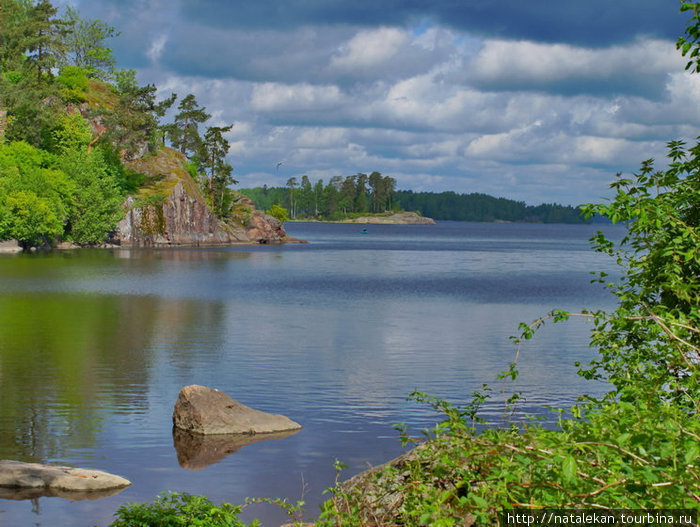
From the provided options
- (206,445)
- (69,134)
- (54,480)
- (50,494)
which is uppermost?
(69,134)

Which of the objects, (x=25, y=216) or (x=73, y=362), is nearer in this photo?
(x=73, y=362)

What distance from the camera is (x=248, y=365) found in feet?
93.7

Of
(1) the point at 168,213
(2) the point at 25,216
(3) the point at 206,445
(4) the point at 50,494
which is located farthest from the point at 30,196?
(4) the point at 50,494

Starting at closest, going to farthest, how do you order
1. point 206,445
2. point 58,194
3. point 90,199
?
point 206,445 < point 58,194 < point 90,199

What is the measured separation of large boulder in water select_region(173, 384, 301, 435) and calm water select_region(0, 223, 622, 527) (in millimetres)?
649

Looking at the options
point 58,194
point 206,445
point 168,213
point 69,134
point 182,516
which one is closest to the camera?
point 182,516

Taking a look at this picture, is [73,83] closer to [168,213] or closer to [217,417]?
[168,213]

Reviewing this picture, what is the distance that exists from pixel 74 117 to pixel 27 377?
93351mm

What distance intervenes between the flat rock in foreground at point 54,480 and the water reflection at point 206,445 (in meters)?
2.12

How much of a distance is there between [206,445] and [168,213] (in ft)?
339

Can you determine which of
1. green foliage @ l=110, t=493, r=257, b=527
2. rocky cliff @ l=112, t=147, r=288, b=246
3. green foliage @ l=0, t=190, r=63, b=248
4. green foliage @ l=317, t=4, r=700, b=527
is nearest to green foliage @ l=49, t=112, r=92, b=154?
rocky cliff @ l=112, t=147, r=288, b=246

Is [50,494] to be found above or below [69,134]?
below

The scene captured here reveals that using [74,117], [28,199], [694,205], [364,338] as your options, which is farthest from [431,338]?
[74,117]

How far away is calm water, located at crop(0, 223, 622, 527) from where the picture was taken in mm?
16594
